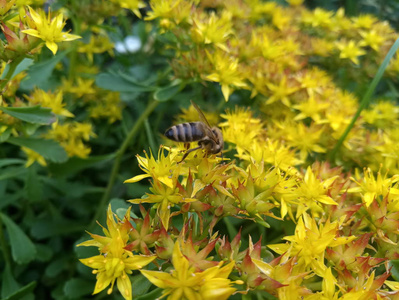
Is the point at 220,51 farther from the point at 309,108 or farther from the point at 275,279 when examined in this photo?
the point at 275,279

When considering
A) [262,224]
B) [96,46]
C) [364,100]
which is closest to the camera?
[262,224]

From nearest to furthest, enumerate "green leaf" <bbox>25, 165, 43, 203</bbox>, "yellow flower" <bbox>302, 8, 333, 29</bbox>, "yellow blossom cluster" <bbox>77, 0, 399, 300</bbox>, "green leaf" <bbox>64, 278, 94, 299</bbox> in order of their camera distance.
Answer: "yellow blossom cluster" <bbox>77, 0, 399, 300</bbox> → "green leaf" <bbox>64, 278, 94, 299</bbox> → "green leaf" <bbox>25, 165, 43, 203</bbox> → "yellow flower" <bbox>302, 8, 333, 29</bbox>

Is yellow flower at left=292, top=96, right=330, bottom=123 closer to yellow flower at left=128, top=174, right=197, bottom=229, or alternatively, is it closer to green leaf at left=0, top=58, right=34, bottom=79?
yellow flower at left=128, top=174, right=197, bottom=229

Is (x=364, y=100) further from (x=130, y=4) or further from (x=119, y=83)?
(x=130, y=4)

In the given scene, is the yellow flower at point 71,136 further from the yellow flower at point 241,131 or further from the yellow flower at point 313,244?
the yellow flower at point 313,244

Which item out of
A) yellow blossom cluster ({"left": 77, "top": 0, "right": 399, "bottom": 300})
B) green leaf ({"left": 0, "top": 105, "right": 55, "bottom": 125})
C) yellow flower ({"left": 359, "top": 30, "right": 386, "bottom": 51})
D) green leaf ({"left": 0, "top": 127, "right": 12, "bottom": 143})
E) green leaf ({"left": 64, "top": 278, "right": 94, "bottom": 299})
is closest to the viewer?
yellow blossom cluster ({"left": 77, "top": 0, "right": 399, "bottom": 300})

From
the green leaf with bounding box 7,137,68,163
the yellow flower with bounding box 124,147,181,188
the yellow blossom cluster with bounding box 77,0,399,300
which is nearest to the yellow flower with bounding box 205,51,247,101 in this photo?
the yellow blossom cluster with bounding box 77,0,399,300

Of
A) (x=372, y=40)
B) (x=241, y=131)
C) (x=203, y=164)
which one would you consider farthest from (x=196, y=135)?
(x=372, y=40)
